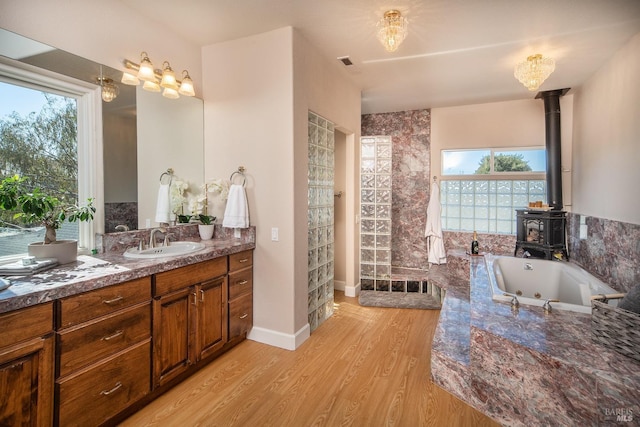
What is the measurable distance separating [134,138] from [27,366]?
1706mm

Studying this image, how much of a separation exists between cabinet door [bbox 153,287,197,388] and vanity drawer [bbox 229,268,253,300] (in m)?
0.40

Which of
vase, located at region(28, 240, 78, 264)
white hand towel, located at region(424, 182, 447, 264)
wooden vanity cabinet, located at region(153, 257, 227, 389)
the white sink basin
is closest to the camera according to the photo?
vase, located at region(28, 240, 78, 264)

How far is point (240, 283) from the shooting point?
279 centimetres

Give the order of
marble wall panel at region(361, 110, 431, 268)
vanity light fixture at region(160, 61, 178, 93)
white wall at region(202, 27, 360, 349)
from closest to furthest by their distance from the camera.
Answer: vanity light fixture at region(160, 61, 178, 93)
white wall at region(202, 27, 360, 349)
marble wall panel at region(361, 110, 431, 268)

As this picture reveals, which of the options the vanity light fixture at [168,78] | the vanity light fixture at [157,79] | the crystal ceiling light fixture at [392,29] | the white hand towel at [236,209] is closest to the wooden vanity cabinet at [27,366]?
the white hand towel at [236,209]

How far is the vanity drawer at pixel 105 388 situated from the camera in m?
1.58

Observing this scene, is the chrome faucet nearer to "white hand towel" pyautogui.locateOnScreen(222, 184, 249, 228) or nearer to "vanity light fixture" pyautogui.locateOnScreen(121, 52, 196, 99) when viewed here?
"white hand towel" pyautogui.locateOnScreen(222, 184, 249, 228)

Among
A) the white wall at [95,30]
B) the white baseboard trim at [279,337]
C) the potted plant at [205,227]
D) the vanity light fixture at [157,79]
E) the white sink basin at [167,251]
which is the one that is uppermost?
the white wall at [95,30]

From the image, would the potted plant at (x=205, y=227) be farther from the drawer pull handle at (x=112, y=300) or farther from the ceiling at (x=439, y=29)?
the ceiling at (x=439, y=29)

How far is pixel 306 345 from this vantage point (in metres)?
2.92

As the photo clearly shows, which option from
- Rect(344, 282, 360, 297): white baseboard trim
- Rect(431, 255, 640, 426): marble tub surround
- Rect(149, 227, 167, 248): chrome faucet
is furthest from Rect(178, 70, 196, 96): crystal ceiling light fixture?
Rect(344, 282, 360, 297): white baseboard trim

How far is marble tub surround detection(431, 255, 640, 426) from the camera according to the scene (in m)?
1.50

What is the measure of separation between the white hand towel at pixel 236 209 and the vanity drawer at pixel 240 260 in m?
0.25

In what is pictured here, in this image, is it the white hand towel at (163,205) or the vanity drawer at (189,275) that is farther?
the white hand towel at (163,205)
